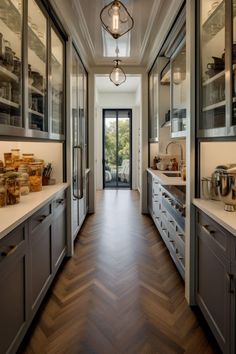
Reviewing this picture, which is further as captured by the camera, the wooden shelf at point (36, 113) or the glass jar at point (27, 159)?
the glass jar at point (27, 159)

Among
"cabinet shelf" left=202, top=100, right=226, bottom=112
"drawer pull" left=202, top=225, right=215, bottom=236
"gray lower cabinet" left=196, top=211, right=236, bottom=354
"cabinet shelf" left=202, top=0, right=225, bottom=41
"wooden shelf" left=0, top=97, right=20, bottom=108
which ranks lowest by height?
"gray lower cabinet" left=196, top=211, right=236, bottom=354

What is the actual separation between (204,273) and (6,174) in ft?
5.24

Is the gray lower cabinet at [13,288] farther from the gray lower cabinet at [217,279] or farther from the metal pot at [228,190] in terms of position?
the metal pot at [228,190]

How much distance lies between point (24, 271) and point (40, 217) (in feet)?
1.60

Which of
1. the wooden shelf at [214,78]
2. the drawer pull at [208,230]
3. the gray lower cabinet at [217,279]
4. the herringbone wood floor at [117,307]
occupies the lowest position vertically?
the herringbone wood floor at [117,307]

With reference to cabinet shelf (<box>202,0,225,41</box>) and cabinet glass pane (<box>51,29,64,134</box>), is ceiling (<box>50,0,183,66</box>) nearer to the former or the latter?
cabinet glass pane (<box>51,29,64,134</box>)

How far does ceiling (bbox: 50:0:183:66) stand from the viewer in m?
3.23

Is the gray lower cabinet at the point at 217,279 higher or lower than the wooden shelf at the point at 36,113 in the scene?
lower

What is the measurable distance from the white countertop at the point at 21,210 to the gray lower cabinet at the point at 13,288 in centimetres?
7

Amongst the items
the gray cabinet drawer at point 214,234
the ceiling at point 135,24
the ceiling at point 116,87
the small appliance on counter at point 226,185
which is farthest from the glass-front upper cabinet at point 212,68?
the ceiling at point 116,87

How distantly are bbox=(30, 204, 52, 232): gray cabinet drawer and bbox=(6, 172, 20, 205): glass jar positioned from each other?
19cm

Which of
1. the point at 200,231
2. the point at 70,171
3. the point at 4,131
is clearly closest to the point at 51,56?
the point at 70,171

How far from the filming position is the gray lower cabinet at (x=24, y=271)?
1.63 metres

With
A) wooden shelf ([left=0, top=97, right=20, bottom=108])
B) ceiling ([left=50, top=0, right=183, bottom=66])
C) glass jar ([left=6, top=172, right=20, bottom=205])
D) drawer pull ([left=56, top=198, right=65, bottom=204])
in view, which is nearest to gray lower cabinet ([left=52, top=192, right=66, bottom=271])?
drawer pull ([left=56, top=198, right=65, bottom=204])
